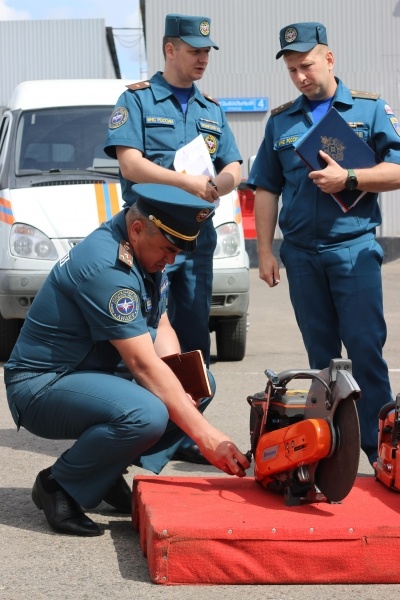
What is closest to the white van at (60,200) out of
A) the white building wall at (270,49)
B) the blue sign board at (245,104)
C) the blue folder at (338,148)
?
the blue folder at (338,148)

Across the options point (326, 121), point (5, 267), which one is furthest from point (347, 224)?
point (5, 267)

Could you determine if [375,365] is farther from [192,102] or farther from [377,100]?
[192,102]

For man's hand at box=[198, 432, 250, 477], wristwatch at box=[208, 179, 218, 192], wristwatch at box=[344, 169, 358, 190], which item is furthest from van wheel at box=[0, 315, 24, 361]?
man's hand at box=[198, 432, 250, 477]

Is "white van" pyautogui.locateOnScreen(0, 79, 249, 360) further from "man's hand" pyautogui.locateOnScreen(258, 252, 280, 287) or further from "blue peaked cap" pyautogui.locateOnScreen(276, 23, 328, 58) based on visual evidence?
"blue peaked cap" pyautogui.locateOnScreen(276, 23, 328, 58)

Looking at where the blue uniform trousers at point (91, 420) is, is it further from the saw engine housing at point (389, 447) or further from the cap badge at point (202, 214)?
the saw engine housing at point (389, 447)

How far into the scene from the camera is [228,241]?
26.8 feet

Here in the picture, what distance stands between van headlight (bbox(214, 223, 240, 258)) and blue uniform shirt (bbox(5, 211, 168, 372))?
3.82 m

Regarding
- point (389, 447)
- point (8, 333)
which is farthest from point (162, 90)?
point (8, 333)

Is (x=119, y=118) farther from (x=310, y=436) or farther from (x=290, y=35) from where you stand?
(x=310, y=436)

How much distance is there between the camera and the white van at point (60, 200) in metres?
7.91

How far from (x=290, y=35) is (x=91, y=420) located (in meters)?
1.99

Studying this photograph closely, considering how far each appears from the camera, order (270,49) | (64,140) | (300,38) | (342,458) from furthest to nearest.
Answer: (270,49) < (64,140) < (300,38) < (342,458)

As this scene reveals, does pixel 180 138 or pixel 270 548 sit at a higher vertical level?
pixel 180 138

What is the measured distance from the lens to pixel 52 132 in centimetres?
855
